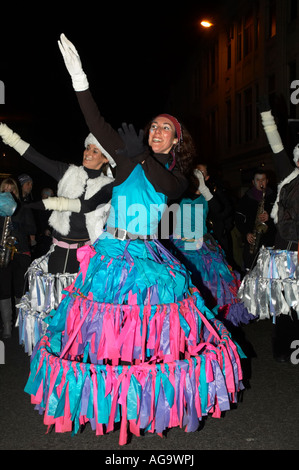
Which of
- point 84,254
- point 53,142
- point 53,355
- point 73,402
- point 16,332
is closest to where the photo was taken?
point 73,402

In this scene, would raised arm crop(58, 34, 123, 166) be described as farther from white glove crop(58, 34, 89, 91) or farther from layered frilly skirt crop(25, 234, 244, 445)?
layered frilly skirt crop(25, 234, 244, 445)

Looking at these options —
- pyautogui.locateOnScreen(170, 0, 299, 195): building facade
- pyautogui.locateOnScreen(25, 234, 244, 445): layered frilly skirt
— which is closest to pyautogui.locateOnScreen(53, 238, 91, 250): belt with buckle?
pyautogui.locateOnScreen(25, 234, 244, 445): layered frilly skirt

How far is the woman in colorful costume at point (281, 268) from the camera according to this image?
4449 mm

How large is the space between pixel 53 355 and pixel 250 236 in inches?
209

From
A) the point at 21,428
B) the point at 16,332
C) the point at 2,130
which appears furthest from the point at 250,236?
the point at 21,428

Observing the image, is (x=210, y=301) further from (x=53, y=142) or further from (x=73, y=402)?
(x=53, y=142)

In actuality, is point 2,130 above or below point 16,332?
above

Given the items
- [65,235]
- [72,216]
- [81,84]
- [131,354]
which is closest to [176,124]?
[81,84]

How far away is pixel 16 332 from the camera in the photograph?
19.4ft

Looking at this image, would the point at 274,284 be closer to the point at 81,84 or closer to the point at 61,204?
the point at 61,204

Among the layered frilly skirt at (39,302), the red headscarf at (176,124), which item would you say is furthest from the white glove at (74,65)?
the layered frilly skirt at (39,302)

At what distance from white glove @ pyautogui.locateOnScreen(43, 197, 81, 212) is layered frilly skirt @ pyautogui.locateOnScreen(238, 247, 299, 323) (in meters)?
2.06

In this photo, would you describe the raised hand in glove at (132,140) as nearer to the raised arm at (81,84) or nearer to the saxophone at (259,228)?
the raised arm at (81,84)

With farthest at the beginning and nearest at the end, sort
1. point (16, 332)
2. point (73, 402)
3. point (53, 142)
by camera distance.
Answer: point (53, 142), point (16, 332), point (73, 402)
